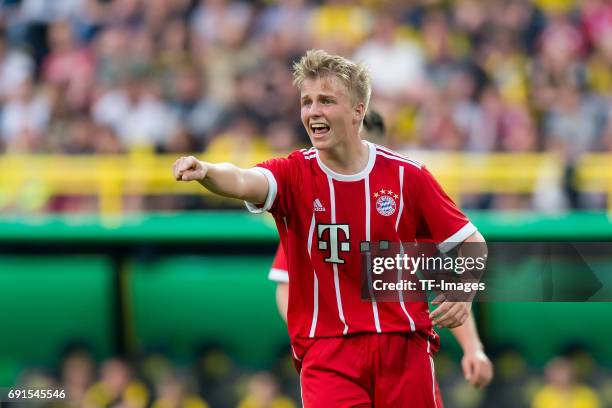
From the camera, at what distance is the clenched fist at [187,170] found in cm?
444

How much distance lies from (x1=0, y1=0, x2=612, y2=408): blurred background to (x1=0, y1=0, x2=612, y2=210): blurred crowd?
22 mm

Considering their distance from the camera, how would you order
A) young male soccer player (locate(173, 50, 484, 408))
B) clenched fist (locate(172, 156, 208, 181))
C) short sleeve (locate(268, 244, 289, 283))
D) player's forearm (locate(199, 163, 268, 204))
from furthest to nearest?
1. short sleeve (locate(268, 244, 289, 283))
2. young male soccer player (locate(173, 50, 484, 408))
3. player's forearm (locate(199, 163, 268, 204))
4. clenched fist (locate(172, 156, 208, 181))

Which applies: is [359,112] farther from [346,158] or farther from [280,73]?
[280,73]

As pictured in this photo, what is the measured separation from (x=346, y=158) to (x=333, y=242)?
1.17ft

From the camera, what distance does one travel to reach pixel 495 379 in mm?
9828

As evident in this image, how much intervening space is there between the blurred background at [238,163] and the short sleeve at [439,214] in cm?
415

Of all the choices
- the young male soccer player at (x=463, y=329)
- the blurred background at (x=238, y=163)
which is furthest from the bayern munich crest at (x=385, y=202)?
the blurred background at (x=238, y=163)

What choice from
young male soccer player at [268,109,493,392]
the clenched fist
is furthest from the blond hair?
young male soccer player at [268,109,493,392]

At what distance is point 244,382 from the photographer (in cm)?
980

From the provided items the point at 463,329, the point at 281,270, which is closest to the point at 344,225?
the point at 281,270

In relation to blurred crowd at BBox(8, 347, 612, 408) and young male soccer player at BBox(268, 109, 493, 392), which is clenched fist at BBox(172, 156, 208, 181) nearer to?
young male soccer player at BBox(268, 109, 493, 392)

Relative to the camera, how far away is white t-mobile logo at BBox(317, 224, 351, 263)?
16.8 ft

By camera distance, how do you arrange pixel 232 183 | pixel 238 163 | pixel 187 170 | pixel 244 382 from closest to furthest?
pixel 187 170 < pixel 232 183 < pixel 244 382 < pixel 238 163

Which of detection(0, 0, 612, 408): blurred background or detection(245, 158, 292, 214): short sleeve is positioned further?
detection(0, 0, 612, 408): blurred background
